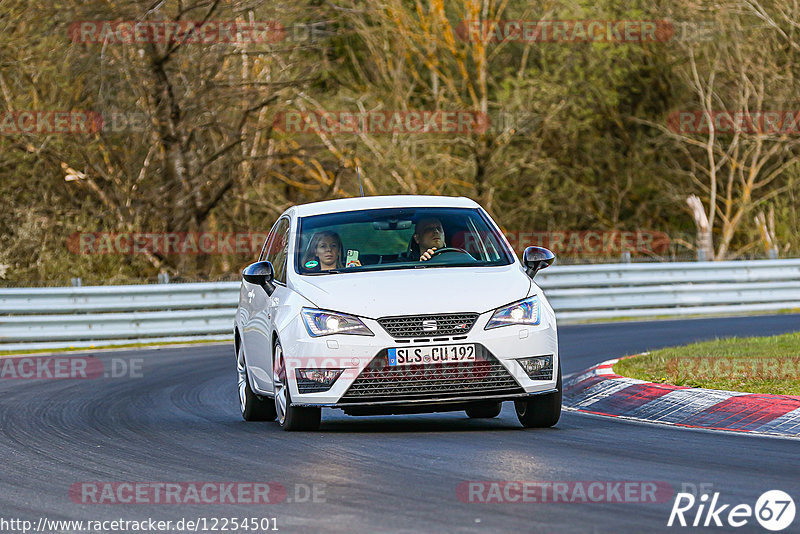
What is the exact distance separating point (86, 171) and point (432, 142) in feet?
28.9

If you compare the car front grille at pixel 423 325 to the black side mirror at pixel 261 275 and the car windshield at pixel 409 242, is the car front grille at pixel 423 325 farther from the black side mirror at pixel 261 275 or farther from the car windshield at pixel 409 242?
the black side mirror at pixel 261 275

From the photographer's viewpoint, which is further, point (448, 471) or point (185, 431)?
point (185, 431)

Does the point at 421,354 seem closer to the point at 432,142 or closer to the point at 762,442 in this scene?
the point at 762,442

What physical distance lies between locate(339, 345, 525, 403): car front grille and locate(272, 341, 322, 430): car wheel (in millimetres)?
637

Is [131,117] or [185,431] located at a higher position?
[131,117]

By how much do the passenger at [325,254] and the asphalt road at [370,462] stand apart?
1185 millimetres

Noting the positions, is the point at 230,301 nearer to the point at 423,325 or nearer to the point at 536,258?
the point at 536,258

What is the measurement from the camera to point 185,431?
409 inches

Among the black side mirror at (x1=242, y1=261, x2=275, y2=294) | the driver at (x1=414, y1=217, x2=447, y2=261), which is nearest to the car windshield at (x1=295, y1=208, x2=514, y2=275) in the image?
the driver at (x1=414, y1=217, x2=447, y2=261)

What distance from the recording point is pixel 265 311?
34.8 ft

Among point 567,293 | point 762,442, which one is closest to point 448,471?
point 762,442

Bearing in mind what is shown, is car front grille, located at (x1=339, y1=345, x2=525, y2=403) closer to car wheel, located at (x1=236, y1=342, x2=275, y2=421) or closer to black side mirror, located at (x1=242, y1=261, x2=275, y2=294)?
black side mirror, located at (x1=242, y1=261, x2=275, y2=294)

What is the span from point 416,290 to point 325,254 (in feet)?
3.81

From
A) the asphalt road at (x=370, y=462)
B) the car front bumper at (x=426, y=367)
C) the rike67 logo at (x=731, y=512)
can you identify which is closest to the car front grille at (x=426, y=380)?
the car front bumper at (x=426, y=367)
